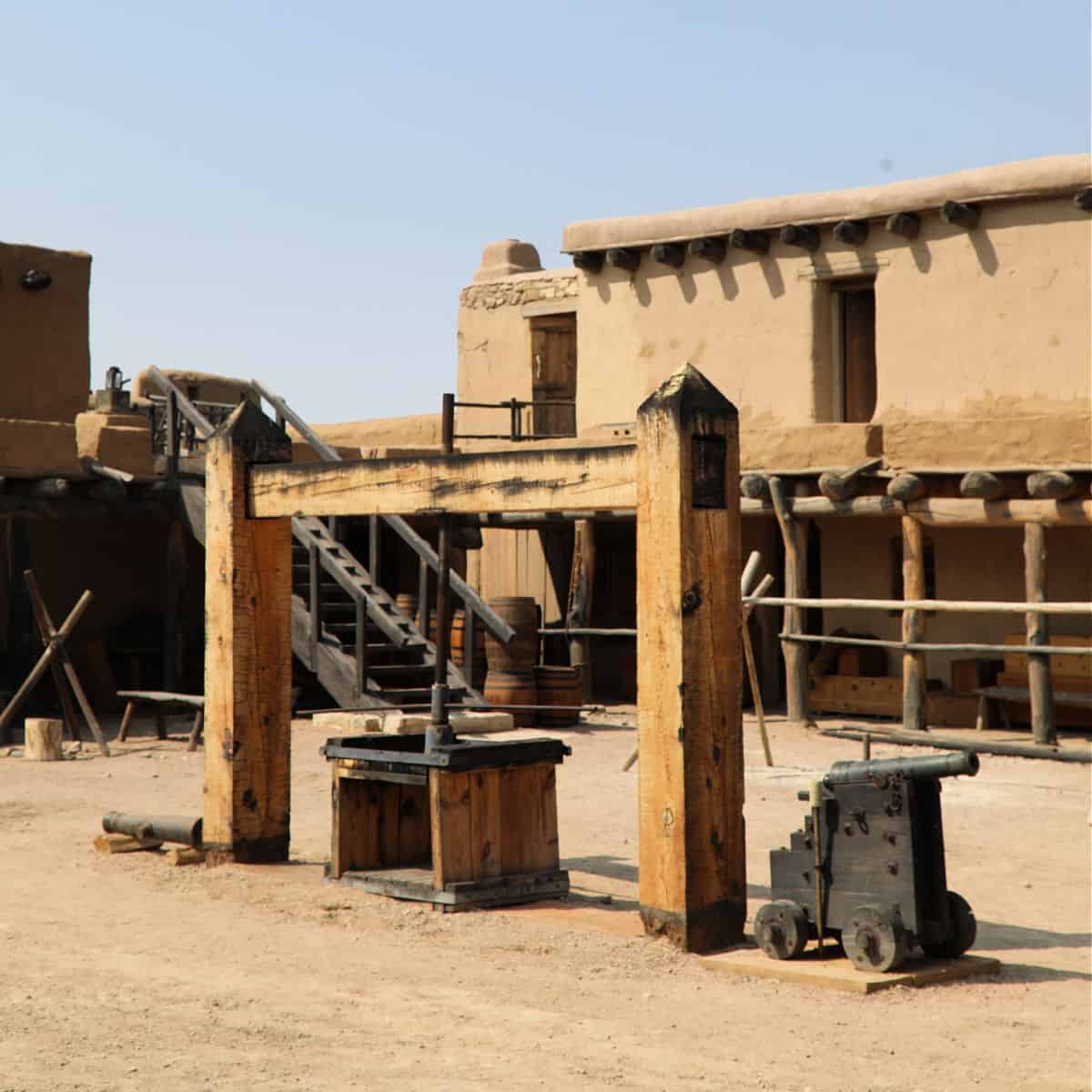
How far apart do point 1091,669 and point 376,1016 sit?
10.8 m

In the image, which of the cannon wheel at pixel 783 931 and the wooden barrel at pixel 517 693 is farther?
the wooden barrel at pixel 517 693

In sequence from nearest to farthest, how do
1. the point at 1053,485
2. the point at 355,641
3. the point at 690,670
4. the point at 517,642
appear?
1. the point at 690,670
2. the point at 1053,485
3. the point at 355,641
4. the point at 517,642

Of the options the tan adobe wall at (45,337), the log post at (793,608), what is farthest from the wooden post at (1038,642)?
the tan adobe wall at (45,337)

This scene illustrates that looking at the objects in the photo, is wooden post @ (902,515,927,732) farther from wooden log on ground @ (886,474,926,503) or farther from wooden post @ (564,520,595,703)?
wooden post @ (564,520,595,703)

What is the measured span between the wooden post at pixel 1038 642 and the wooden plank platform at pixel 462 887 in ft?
24.8

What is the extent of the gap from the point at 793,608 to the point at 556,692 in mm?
2310

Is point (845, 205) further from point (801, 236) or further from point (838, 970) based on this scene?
point (838, 970)

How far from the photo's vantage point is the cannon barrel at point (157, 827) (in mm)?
9258

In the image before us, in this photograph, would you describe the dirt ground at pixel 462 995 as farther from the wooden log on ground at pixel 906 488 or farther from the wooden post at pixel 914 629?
the wooden log on ground at pixel 906 488

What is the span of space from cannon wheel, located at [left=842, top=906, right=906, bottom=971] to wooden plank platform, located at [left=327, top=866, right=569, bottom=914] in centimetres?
185

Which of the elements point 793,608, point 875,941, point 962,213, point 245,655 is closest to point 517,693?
point 793,608

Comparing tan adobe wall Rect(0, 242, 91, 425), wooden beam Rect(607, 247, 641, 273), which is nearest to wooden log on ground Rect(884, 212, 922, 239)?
wooden beam Rect(607, 247, 641, 273)

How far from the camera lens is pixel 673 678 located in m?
7.00

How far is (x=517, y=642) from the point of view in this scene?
55.2 ft
